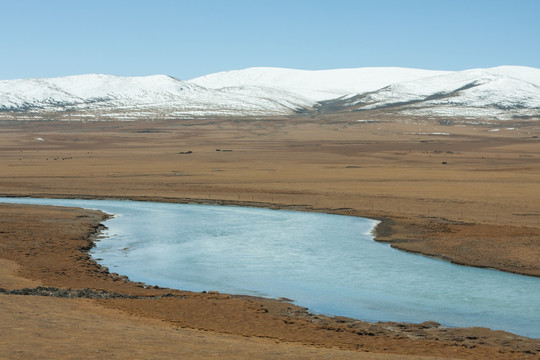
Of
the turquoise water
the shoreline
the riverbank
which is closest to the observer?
the riverbank

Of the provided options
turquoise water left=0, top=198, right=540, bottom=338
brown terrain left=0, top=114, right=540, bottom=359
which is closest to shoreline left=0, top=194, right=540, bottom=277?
brown terrain left=0, top=114, right=540, bottom=359

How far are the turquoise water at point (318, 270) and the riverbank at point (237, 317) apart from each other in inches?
65.5

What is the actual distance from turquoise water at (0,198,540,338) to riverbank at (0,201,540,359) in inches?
65.5

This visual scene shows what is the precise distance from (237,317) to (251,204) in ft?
106

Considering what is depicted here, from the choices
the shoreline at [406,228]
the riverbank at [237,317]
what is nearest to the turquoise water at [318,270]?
the shoreline at [406,228]

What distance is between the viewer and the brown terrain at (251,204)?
58.0 feet

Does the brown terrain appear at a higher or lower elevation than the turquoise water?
higher

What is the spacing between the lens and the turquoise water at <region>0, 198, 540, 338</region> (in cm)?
2459

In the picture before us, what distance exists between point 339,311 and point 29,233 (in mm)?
22229

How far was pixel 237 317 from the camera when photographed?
2212cm

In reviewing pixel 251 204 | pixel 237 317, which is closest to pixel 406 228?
pixel 251 204

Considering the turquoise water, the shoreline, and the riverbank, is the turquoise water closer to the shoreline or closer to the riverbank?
the shoreline

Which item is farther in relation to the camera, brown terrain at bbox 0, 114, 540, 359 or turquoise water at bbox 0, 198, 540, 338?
turquoise water at bbox 0, 198, 540, 338

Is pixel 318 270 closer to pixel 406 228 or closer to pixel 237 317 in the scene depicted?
pixel 237 317
